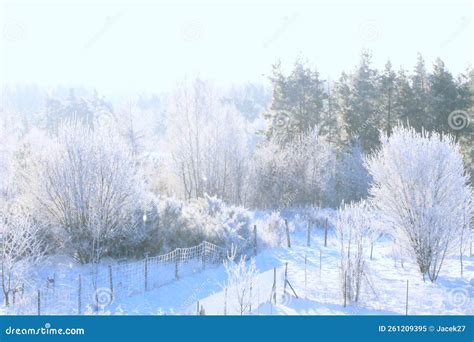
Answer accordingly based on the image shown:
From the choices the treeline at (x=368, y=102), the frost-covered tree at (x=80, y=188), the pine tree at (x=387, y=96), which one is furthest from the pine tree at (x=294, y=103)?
the frost-covered tree at (x=80, y=188)

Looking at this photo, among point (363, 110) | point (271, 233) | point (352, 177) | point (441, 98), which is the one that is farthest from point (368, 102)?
point (271, 233)

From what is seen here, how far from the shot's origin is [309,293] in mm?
14711

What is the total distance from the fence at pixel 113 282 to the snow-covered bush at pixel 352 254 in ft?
16.0

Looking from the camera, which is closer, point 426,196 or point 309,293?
point 309,293

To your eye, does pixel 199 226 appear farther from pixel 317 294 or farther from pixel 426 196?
pixel 426 196

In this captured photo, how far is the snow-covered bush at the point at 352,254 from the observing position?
1398 centimetres

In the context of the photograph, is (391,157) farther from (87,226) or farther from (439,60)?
(439,60)

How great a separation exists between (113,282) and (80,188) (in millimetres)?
3409

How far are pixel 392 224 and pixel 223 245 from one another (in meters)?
5.79

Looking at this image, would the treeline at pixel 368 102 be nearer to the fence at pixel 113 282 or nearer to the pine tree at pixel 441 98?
the pine tree at pixel 441 98

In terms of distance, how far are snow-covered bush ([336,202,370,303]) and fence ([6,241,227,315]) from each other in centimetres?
489

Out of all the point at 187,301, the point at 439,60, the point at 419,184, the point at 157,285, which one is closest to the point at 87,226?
the point at 157,285

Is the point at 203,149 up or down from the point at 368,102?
down
